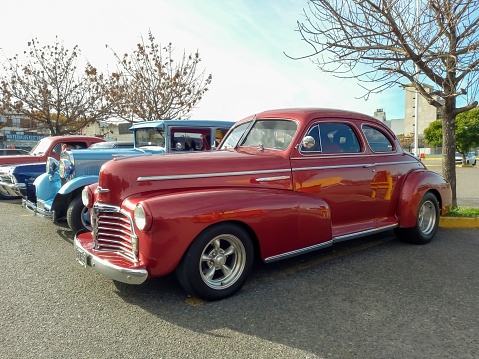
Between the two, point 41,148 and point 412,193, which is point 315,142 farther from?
point 41,148

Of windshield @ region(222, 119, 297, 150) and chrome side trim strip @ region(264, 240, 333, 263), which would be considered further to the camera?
windshield @ region(222, 119, 297, 150)

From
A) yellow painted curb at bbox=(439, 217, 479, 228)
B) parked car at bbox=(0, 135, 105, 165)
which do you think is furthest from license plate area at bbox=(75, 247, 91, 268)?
parked car at bbox=(0, 135, 105, 165)

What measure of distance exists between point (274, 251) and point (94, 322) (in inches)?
69.7

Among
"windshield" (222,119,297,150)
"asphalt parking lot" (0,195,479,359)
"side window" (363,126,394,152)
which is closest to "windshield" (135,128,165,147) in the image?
"windshield" (222,119,297,150)

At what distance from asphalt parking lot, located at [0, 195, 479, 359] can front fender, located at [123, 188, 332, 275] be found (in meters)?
0.45

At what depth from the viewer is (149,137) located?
25.4 feet

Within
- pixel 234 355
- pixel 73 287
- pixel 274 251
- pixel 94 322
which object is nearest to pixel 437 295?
pixel 274 251

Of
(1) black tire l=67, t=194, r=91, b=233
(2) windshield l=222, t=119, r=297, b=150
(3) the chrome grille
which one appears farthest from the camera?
(1) black tire l=67, t=194, r=91, b=233

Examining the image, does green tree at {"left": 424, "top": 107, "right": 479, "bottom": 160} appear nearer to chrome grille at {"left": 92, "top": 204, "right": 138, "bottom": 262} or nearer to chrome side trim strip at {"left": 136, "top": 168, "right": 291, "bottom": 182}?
chrome side trim strip at {"left": 136, "top": 168, "right": 291, "bottom": 182}

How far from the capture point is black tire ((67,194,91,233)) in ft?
18.0

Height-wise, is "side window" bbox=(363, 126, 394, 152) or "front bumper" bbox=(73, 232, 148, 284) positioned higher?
"side window" bbox=(363, 126, 394, 152)

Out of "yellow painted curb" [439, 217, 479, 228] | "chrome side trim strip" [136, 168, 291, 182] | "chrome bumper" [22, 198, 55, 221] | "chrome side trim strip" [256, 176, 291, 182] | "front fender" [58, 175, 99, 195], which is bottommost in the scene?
"yellow painted curb" [439, 217, 479, 228]

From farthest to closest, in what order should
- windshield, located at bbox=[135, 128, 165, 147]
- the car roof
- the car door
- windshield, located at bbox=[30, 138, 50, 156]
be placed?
windshield, located at bbox=[30, 138, 50, 156] < windshield, located at bbox=[135, 128, 165, 147] < the car roof < the car door

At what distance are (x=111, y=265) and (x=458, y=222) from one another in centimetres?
598
